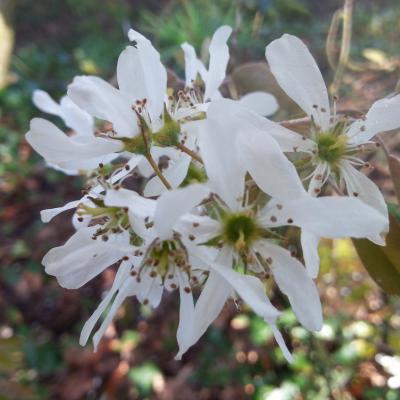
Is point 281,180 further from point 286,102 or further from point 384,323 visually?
point 384,323

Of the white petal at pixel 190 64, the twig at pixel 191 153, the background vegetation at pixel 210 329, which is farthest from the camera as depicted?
the background vegetation at pixel 210 329

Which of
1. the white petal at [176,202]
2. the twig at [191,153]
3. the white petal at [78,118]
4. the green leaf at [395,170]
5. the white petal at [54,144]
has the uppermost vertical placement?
the white petal at [54,144]

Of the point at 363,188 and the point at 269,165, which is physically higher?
the point at 269,165

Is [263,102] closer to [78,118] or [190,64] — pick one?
[190,64]

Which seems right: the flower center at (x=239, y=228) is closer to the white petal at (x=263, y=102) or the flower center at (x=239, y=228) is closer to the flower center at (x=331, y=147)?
the flower center at (x=331, y=147)

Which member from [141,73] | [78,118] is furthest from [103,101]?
[78,118]

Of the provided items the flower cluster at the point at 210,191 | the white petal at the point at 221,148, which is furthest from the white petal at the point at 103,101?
the white petal at the point at 221,148
